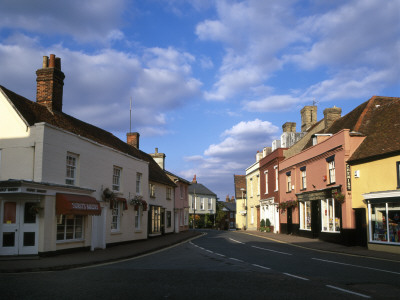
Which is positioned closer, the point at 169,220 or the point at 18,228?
the point at 18,228

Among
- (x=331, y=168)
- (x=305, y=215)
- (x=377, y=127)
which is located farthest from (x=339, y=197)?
(x=305, y=215)

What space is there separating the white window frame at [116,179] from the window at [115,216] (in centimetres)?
84

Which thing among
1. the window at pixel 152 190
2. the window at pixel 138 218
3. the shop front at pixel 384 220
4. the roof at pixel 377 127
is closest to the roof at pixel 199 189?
the window at pixel 152 190

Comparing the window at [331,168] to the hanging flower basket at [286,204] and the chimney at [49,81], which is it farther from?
the chimney at [49,81]

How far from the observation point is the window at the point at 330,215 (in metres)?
24.5

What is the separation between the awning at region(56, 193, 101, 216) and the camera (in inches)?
648

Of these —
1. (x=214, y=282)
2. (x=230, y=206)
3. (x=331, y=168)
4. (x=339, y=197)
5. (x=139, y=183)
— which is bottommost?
(x=214, y=282)

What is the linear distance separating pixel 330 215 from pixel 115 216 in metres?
13.7

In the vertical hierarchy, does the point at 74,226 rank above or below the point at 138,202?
below

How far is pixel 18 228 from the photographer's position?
15.8 meters

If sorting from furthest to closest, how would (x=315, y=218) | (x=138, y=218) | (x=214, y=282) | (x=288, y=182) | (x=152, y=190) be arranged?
1. (x=288, y=182)
2. (x=152, y=190)
3. (x=315, y=218)
4. (x=138, y=218)
5. (x=214, y=282)

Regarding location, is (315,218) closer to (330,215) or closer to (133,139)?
(330,215)

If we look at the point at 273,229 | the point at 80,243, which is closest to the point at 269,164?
the point at 273,229

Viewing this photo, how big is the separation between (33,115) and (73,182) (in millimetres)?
3609
